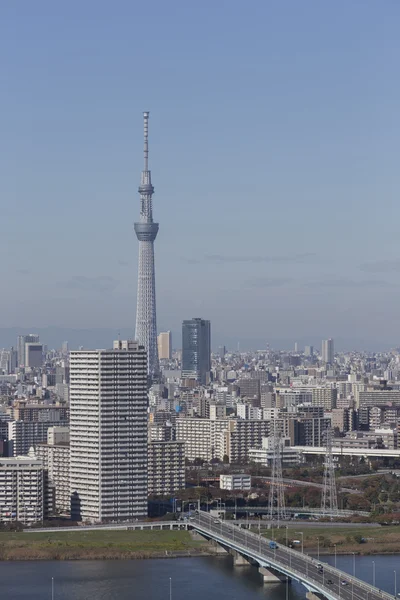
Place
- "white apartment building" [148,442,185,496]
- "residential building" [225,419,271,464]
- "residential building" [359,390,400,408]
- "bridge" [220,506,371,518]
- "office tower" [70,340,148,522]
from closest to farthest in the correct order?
"office tower" [70,340,148,522]
"bridge" [220,506,371,518]
"white apartment building" [148,442,185,496]
"residential building" [225,419,271,464]
"residential building" [359,390,400,408]

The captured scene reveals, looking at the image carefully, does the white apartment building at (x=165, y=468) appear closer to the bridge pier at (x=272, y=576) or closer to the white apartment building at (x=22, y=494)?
the white apartment building at (x=22, y=494)

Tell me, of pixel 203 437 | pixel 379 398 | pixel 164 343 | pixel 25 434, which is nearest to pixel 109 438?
pixel 25 434

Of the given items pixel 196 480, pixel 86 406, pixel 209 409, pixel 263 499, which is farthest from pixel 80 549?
pixel 209 409

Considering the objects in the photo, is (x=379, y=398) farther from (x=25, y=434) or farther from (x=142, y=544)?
(x=142, y=544)

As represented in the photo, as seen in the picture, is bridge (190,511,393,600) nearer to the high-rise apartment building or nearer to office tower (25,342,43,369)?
office tower (25,342,43,369)

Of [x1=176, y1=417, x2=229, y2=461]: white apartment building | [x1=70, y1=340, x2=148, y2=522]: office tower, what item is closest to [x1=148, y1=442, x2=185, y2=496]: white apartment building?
[x1=70, y1=340, x2=148, y2=522]: office tower

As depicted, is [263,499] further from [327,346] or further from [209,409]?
[327,346]
